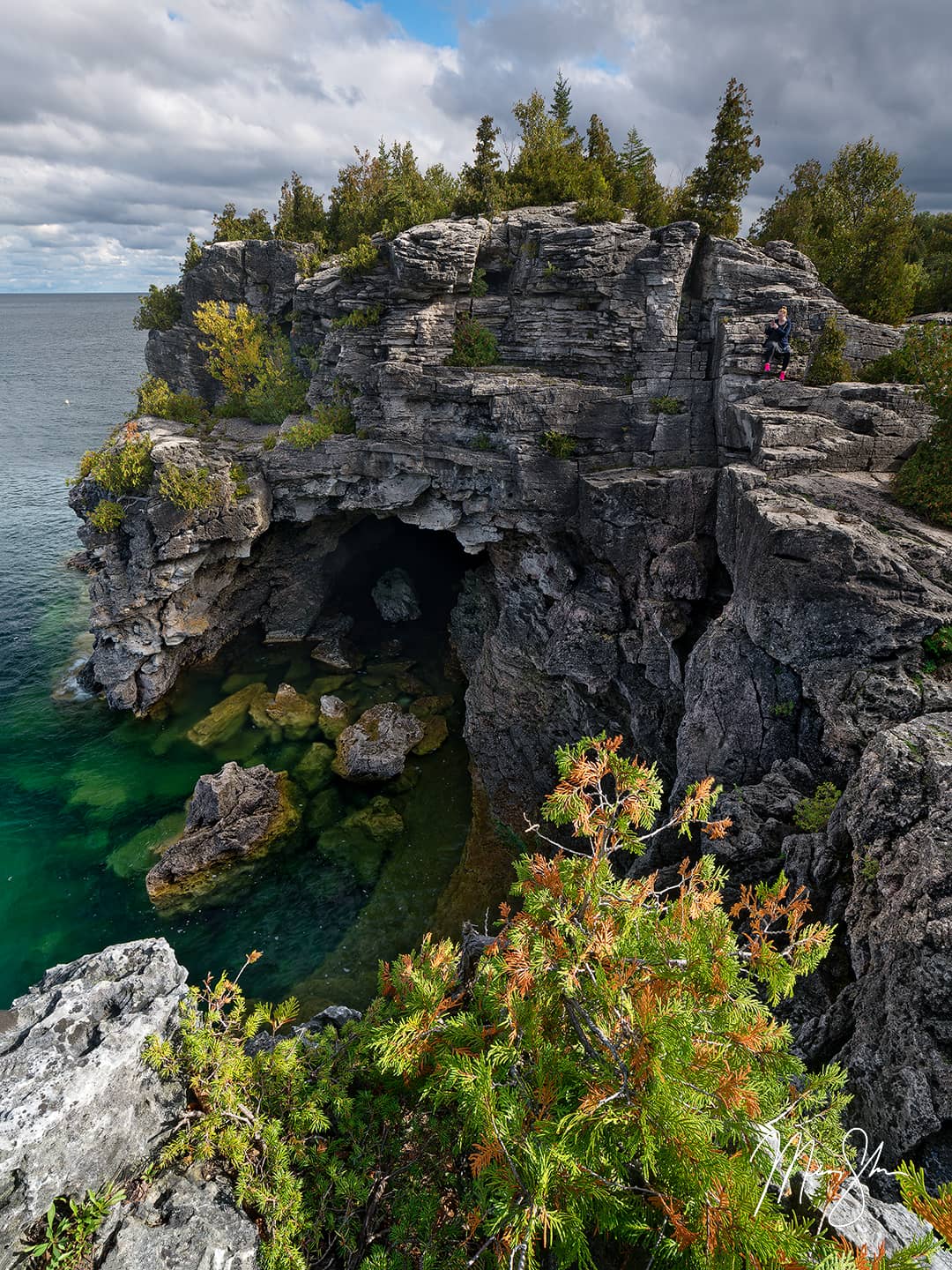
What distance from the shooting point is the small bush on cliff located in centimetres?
2920

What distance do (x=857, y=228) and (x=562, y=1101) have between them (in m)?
29.0

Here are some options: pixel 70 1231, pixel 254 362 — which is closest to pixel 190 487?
pixel 254 362

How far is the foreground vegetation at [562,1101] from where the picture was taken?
14.5ft

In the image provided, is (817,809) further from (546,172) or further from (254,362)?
(254,362)

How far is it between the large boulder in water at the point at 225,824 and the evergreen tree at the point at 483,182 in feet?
81.1

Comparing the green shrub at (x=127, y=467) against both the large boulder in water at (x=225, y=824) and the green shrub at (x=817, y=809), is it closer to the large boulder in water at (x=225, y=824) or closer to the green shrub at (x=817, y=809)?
the large boulder in water at (x=225, y=824)

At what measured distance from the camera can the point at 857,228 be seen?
72.8ft

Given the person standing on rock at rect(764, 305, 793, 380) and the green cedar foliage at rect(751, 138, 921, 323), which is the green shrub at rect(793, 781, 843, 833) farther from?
the green cedar foliage at rect(751, 138, 921, 323)

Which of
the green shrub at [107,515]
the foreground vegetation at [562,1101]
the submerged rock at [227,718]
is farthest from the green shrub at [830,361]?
the green shrub at [107,515]

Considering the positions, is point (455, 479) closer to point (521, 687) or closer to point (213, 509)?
point (521, 687)

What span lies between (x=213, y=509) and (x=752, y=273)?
23.0 meters

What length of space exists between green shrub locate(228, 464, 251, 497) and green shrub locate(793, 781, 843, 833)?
2495 cm

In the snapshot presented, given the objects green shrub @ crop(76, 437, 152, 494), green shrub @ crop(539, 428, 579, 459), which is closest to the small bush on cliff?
green shrub @ crop(76, 437, 152, 494)

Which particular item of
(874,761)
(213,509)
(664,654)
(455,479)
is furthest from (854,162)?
(213,509)
